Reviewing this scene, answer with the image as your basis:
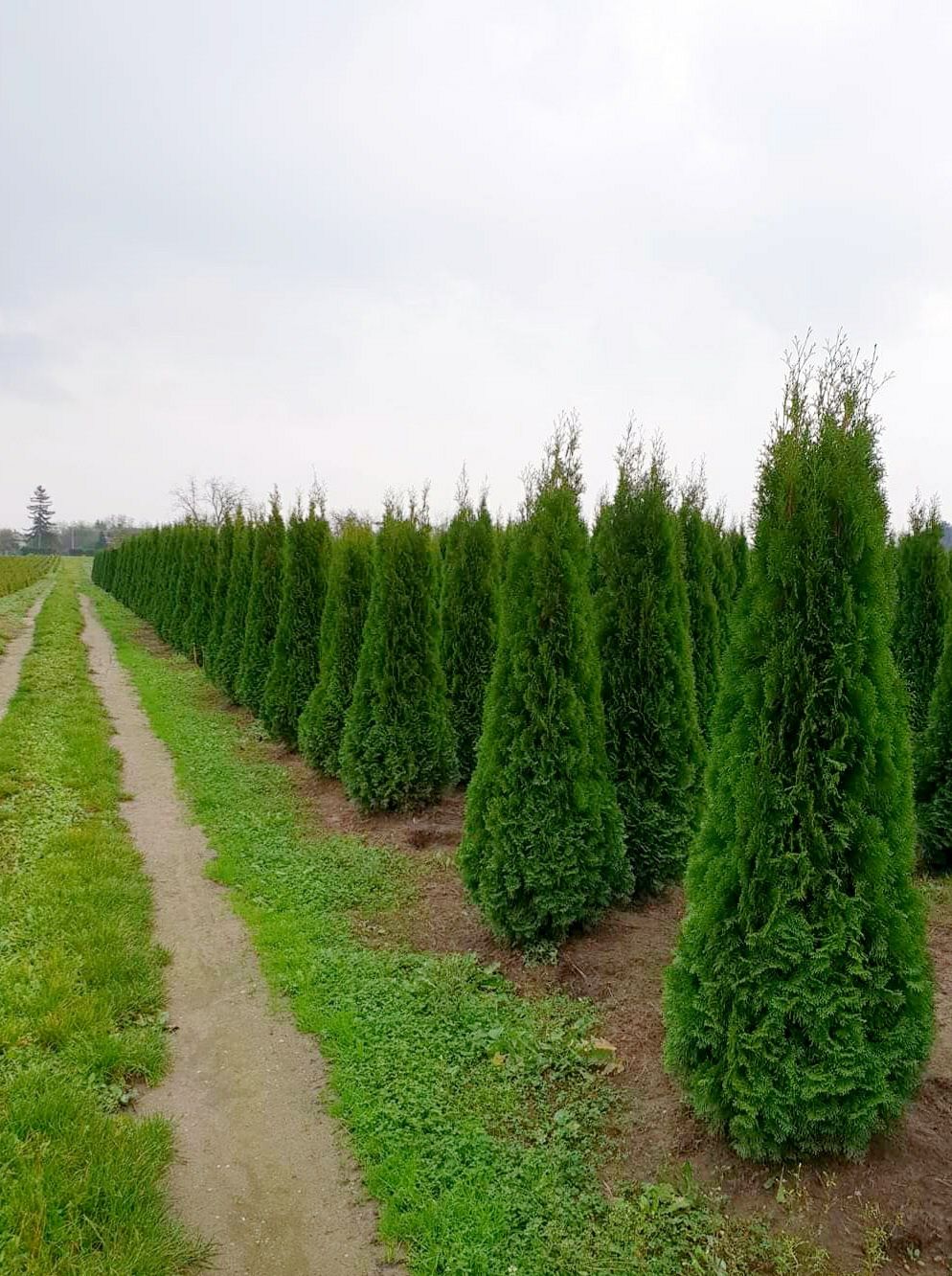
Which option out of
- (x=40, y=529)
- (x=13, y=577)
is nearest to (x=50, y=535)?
(x=40, y=529)

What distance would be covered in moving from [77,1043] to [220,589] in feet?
49.5

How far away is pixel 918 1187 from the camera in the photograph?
3.20 meters

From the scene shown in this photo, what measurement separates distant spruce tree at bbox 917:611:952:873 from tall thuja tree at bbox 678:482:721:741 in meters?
2.09

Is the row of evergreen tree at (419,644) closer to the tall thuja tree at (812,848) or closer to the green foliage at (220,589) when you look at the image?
the tall thuja tree at (812,848)

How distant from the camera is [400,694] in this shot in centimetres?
889

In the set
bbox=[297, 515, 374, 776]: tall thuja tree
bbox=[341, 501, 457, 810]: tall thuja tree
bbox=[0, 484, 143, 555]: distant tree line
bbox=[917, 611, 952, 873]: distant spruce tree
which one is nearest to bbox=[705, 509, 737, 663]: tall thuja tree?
bbox=[917, 611, 952, 873]: distant spruce tree

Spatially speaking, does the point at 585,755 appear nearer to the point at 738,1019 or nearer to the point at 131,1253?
the point at 738,1019

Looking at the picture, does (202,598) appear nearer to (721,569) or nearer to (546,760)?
(721,569)

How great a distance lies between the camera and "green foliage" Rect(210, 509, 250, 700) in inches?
609

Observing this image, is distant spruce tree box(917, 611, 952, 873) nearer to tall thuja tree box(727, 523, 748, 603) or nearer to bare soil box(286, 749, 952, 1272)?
bare soil box(286, 749, 952, 1272)

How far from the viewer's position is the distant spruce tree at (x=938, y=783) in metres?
7.22

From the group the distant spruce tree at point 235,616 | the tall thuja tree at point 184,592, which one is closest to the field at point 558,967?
the distant spruce tree at point 235,616

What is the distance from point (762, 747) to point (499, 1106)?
2327 mm

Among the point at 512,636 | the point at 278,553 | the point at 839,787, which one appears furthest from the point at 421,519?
the point at 839,787
